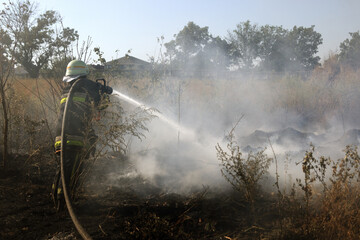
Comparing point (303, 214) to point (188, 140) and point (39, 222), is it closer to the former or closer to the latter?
point (39, 222)

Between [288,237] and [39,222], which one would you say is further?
[39,222]

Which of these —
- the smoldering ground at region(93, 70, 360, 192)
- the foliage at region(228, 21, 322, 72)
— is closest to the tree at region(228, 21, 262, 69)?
the foliage at region(228, 21, 322, 72)

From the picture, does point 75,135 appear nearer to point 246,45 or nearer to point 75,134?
point 75,134

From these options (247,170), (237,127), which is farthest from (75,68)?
(237,127)

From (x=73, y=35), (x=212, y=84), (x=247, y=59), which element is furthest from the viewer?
(x=247, y=59)

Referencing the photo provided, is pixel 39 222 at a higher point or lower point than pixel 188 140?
lower

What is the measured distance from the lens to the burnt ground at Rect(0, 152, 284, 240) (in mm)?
3023

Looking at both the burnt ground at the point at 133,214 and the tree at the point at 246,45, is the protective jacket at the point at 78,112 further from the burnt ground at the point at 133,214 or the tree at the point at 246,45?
the tree at the point at 246,45

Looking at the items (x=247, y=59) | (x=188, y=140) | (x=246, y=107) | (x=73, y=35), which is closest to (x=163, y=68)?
(x=188, y=140)

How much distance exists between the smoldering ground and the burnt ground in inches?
20.5

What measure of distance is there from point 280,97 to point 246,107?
1227mm

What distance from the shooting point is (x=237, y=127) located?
987 cm

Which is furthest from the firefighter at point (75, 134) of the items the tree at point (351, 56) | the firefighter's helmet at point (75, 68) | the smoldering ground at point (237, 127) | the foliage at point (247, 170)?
the tree at point (351, 56)

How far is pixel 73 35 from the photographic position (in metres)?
5.22
